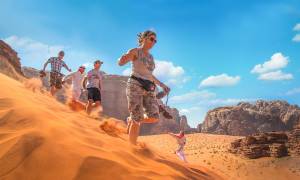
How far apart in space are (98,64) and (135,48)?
152 inches

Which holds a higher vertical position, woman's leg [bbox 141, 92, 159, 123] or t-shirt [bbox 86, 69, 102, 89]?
t-shirt [bbox 86, 69, 102, 89]

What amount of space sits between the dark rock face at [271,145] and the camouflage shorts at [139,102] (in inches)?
721

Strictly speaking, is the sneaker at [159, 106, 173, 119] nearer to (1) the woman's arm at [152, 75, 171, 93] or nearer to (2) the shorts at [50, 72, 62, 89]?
(1) the woman's arm at [152, 75, 171, 93]

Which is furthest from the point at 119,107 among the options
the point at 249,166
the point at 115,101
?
the point at 249,166

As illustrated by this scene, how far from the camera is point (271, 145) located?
22312mm

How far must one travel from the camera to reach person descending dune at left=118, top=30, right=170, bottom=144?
206 inches

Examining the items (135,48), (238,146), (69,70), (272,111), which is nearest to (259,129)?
(272,111)

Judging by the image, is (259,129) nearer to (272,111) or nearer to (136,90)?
(272,111)

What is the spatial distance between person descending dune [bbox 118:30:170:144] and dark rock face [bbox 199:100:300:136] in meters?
40.0

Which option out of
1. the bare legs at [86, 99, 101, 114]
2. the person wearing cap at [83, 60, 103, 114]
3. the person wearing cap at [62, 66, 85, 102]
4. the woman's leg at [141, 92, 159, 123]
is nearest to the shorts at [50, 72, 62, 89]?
the person wearing cap at [62, 66, 85, 102]

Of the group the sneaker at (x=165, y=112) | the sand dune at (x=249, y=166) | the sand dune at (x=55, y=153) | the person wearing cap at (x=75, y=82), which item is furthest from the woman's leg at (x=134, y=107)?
the sand dune at (x=249, y=166)

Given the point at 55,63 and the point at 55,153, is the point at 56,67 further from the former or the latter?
the point at 55,153

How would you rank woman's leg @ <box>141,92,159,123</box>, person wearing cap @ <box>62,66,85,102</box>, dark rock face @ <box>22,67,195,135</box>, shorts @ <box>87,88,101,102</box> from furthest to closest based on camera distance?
→ dark rock face @ <box>22,67,195,135</box> < person wearing cap @ <box>62,66,85,102</box> < shorts @ <box>87,88,101,102</box> < woman's leg @ <box>141,92,159,123</box>

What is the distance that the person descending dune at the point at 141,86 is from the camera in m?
5.23
